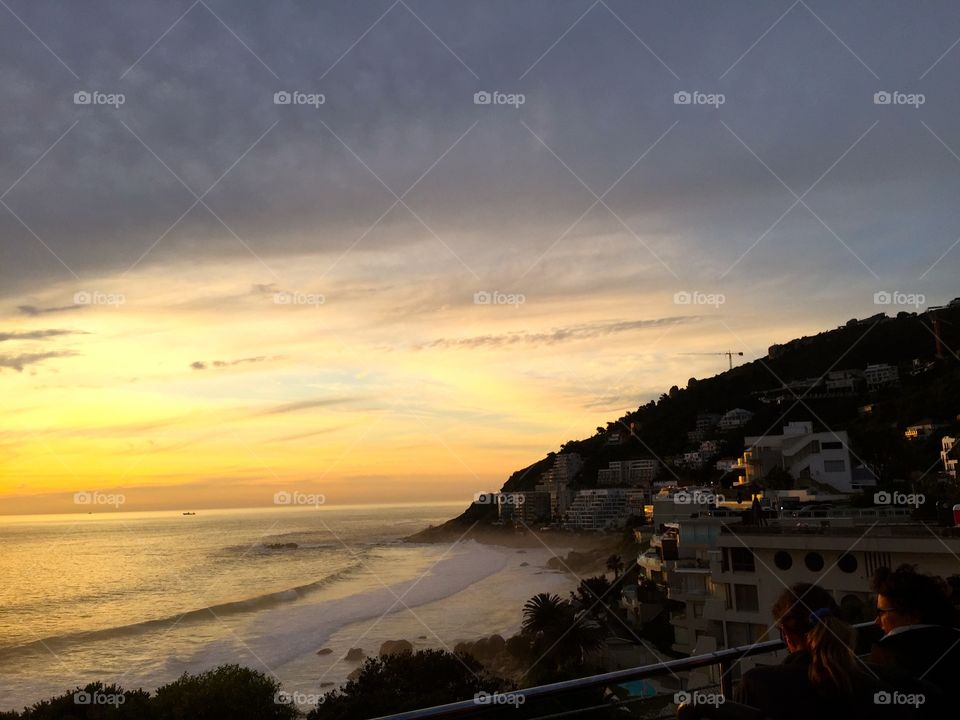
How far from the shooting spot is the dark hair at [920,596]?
2838mm

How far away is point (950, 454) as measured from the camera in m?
43.9

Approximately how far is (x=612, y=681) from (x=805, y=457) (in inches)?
1612

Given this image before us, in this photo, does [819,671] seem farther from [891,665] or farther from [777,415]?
[777,415]

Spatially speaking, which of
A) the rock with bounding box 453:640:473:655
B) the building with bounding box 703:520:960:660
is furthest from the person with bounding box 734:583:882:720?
the rock with bounding box 453:640:473:655

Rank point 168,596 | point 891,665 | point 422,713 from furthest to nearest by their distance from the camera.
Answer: point 168,596 → point 891,665 → point 422,713

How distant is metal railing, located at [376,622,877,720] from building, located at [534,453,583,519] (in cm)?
11437

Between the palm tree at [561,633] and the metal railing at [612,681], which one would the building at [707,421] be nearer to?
the palm tree at [561,633]

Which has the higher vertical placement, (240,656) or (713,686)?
(713,686)

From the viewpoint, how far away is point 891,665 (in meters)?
2.68

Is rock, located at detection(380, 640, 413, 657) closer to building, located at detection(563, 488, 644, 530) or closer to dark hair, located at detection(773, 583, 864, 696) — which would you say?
dark hair, located at detection(773, 583, 864, 696)

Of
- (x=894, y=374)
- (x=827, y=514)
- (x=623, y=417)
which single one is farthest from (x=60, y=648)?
(x=623, y=417)

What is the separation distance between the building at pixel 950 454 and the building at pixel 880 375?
39.8 metres

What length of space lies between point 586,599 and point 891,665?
105ft

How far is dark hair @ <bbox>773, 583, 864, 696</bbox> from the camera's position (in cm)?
234
